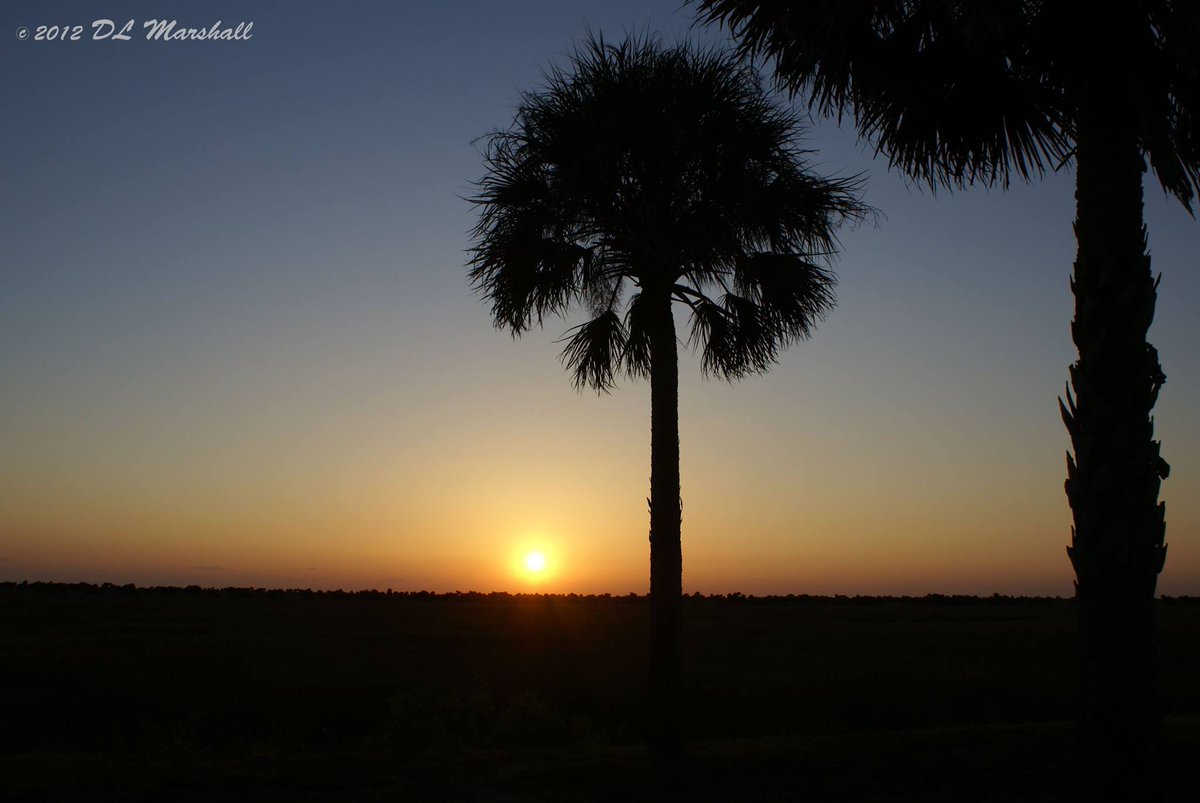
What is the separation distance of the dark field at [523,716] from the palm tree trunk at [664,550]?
0.63 metres

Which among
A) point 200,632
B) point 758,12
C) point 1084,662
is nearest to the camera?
point 1084,662

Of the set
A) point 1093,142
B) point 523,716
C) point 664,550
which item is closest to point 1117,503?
point 1093,142

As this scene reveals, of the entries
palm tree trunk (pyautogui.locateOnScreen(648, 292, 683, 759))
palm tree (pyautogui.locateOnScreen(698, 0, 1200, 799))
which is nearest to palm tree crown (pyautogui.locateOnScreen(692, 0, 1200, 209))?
palm tree (pyautogui.locateOnScreen(698, 0, 1200, 799))

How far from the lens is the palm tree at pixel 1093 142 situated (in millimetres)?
7250

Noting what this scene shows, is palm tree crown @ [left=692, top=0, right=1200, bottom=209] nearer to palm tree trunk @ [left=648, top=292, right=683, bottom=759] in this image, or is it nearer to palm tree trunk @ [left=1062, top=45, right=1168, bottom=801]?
palm tree trunk @ [left=1062, top=45, right=1168, bottom=801]

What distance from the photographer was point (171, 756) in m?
12.0

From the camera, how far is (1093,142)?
7.98m

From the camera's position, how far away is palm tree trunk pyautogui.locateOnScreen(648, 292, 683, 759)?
12219mm

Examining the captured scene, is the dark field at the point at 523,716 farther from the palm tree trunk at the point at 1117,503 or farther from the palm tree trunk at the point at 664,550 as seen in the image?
the palm tree trunk at the point at 1117,503

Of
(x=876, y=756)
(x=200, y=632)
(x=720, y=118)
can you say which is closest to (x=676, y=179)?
(x=720, y=118)

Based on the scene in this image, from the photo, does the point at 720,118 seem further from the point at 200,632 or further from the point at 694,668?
the point at 200,632

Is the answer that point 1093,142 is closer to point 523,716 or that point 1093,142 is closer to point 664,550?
point 664,550

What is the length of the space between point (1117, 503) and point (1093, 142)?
292cm

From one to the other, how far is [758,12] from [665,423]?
17.7ft
